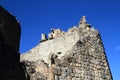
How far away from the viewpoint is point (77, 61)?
30.9 feet

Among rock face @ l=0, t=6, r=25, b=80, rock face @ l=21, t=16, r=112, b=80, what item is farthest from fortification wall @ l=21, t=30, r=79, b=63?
rock face @ l=0, t=6, r=25, b=80

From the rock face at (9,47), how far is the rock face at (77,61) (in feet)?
6.70

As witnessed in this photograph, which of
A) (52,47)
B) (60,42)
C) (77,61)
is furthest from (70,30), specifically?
(77,61)

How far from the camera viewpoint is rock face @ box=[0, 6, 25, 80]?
15.0ft

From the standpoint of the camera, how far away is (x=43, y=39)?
1616cm

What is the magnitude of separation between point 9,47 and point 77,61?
517cm

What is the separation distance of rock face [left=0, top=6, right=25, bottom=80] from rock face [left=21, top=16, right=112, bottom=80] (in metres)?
2.04

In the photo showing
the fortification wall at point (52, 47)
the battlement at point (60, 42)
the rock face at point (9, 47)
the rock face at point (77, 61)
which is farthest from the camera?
the fortification wall at point (52, 47)

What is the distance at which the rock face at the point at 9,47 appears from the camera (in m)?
4.56

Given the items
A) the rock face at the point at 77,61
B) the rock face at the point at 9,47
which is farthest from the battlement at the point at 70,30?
the rock face at the point at 9,47

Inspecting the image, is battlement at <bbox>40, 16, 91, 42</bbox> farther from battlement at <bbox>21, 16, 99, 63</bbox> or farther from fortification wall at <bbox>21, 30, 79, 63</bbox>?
fortification wall at <bbox>21, 30, 79, 63</bbox>

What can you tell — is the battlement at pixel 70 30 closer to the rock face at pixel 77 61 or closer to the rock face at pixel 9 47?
the rock face at pixel 77 61

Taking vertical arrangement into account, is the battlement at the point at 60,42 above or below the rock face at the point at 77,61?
above

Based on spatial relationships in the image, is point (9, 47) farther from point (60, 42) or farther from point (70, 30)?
point (60, 42)
